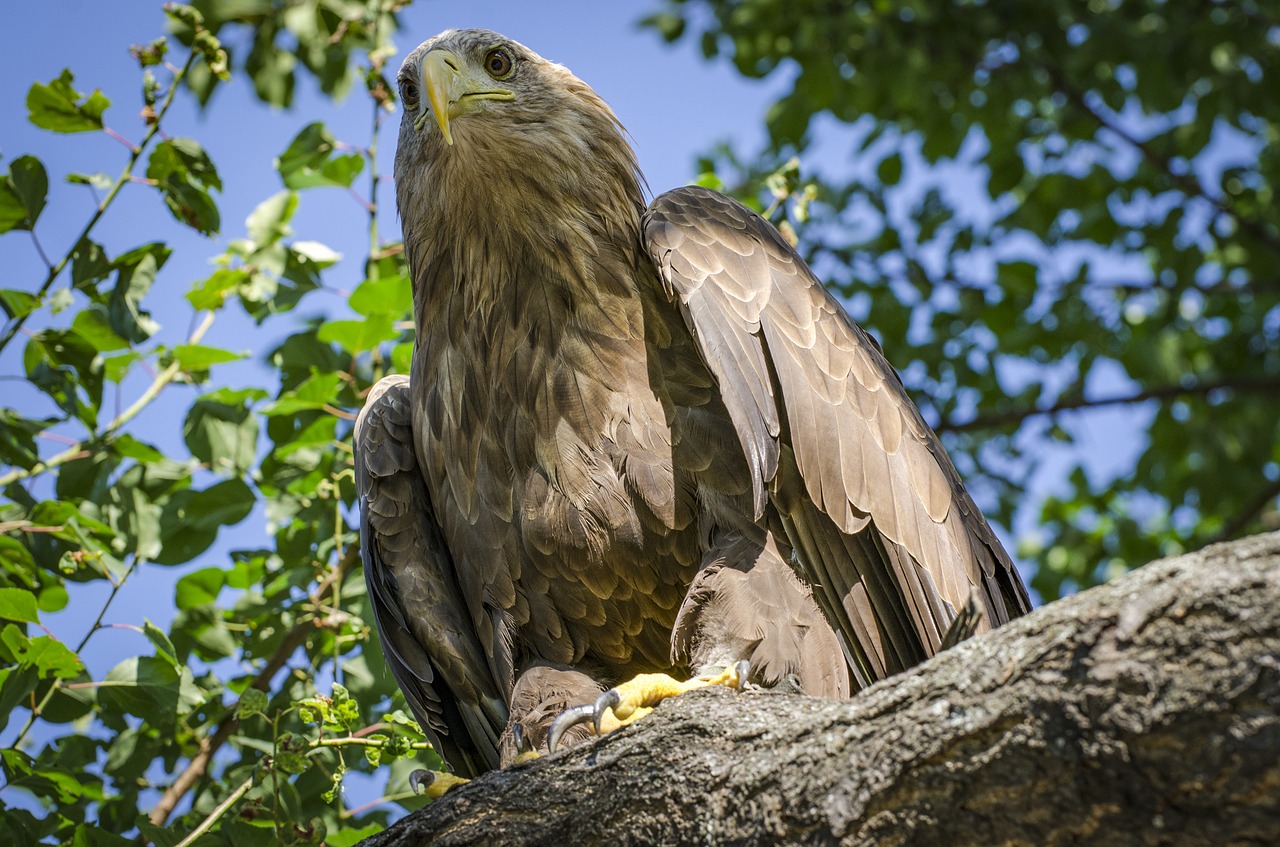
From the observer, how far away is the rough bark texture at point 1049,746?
5.23ft

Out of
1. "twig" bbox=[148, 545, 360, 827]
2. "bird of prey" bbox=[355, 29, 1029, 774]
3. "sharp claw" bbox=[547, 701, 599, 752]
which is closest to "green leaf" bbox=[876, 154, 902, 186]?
"bird of prey" bbox=[355, 29, 1029, 774]

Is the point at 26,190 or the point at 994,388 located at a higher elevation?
the point at 994,388

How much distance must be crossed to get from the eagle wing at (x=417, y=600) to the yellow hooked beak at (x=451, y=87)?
0.98m

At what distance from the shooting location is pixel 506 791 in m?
2.29

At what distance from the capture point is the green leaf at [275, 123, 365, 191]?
13.4 feet

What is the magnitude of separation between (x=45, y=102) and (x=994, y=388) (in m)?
5.68

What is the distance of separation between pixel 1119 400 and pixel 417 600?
4.90m

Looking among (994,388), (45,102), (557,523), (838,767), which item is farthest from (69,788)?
(994,388)

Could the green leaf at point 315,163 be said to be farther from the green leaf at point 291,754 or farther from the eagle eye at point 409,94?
the green leaf at point 291,754

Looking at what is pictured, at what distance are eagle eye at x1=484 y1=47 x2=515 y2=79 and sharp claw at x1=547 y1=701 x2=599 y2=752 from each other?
6.59 feet

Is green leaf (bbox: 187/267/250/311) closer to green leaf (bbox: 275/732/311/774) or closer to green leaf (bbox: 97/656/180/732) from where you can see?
green leaf (bbox: 97/656/180/732)

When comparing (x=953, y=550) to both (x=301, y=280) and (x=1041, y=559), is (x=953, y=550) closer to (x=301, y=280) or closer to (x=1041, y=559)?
(x=301, y=280)

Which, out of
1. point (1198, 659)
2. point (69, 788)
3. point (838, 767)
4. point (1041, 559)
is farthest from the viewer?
point (1041, 559)

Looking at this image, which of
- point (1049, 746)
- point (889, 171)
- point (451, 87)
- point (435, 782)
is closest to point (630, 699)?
point (435, 782)
